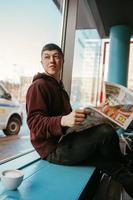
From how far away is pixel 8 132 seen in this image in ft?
8.06

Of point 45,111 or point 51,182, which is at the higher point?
point 45,111

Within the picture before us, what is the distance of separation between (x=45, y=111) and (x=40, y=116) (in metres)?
0.07

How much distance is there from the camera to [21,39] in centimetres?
196

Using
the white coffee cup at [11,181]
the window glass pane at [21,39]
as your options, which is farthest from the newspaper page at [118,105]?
the window glass pane at [21,39]

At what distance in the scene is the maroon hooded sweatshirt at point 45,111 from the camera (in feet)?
3.98

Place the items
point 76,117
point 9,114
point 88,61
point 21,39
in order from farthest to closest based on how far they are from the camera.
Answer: point 88,61
point 9,114
point 21,39
point 76,117

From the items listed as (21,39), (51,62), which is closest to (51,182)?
(51,62)

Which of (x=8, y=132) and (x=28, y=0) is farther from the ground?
(x=28, y=0)

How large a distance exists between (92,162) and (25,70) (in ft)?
3.27

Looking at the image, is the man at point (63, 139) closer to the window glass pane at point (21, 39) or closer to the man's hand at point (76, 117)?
the man's hand at point (76, 117)

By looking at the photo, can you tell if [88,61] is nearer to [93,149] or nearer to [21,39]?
[21,39]

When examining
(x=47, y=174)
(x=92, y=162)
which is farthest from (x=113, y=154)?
(x=47, y=174)

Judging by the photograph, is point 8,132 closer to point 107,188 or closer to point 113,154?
point 107,188

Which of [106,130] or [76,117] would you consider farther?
[106,130]
